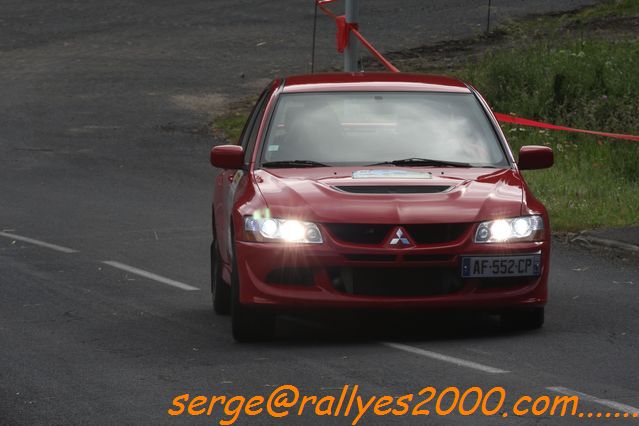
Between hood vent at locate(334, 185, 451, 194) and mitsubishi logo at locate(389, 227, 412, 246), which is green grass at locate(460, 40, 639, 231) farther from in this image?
mitsubishi logo at locate(389, 227, 412, 246)

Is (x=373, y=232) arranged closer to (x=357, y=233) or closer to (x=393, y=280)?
(x=357, y=233)

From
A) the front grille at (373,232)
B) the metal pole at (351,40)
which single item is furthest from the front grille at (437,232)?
the metal pole at (351,40)

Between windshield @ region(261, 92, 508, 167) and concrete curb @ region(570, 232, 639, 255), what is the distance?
361 centimetres

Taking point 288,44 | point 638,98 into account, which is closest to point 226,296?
point 638,98

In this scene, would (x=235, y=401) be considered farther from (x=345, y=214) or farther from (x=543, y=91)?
(x=543, y=91)

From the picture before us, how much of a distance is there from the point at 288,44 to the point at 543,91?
39.2 feet

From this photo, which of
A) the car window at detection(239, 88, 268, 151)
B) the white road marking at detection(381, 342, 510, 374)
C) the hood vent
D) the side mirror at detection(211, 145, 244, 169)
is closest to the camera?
the white road marking at detection(381, 342, 510, 374)

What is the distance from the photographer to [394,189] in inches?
417

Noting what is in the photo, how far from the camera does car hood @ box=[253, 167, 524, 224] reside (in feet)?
33.7

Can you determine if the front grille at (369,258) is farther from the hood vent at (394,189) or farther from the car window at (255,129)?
the car window at (255,129)

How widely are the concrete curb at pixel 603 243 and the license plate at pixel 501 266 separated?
4.69 m

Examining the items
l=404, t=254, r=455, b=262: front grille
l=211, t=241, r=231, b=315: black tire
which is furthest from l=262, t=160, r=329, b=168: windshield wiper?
l=404, t=254, r=455, b=262: front grille

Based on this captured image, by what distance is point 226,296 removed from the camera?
12094mm

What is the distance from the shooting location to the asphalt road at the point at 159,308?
30.1 feet
